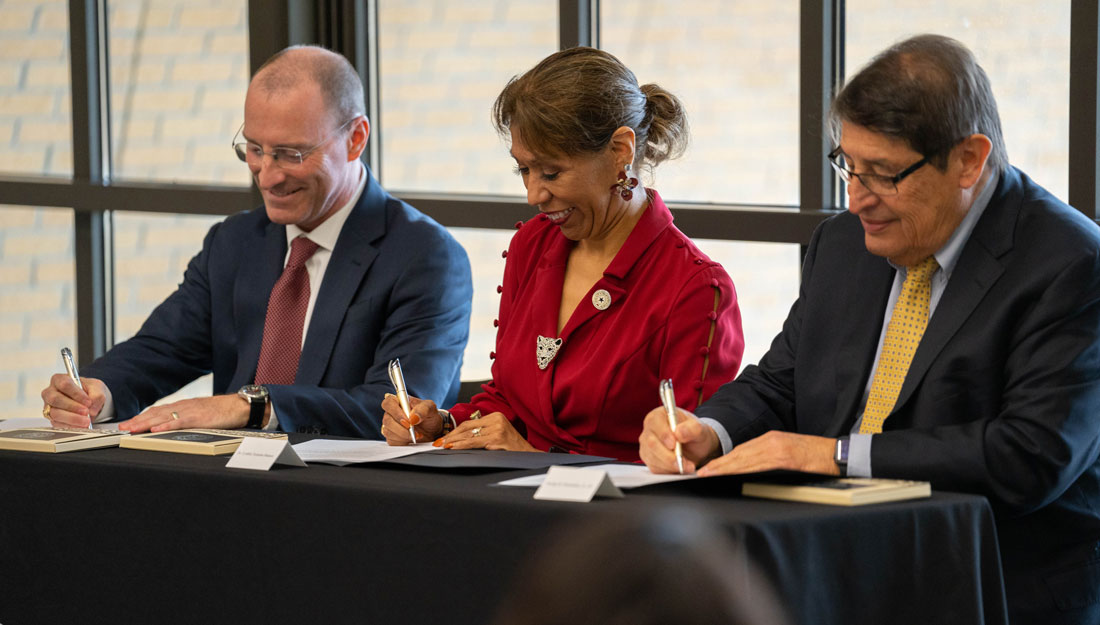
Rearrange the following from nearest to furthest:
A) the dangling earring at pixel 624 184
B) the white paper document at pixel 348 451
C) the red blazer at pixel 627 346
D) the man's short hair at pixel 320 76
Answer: the white paper document at pixel 348 451
the red blazer at pixel 627 346
the dangling earring at pixel 624 184
the man's short hair at pixel 320 76

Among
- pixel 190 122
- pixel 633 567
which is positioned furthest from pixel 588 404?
pixel 190 122

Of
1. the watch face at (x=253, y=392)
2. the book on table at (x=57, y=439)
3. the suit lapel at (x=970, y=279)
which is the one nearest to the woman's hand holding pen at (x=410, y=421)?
the watch face at (x=253, y=392)

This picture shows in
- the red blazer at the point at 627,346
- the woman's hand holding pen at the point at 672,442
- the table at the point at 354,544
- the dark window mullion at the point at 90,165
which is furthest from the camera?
the dark window mullion at the point at 90,165

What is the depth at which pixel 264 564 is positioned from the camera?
201 cm

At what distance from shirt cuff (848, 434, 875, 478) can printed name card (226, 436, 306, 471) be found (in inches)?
32.9

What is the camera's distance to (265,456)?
210 centimetres

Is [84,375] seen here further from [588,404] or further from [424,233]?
[588,404]

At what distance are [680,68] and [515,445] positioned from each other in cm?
152

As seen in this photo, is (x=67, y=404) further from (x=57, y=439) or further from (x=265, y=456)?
(x=265, y=456)

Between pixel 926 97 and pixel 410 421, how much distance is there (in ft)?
3.54

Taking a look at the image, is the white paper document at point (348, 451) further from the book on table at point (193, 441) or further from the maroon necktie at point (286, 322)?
the maroon necktie at point (286, 322)

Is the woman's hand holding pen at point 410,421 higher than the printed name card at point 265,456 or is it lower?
lower

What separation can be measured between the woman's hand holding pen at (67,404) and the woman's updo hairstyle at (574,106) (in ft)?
3.41

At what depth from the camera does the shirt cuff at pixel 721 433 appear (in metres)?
2.25
